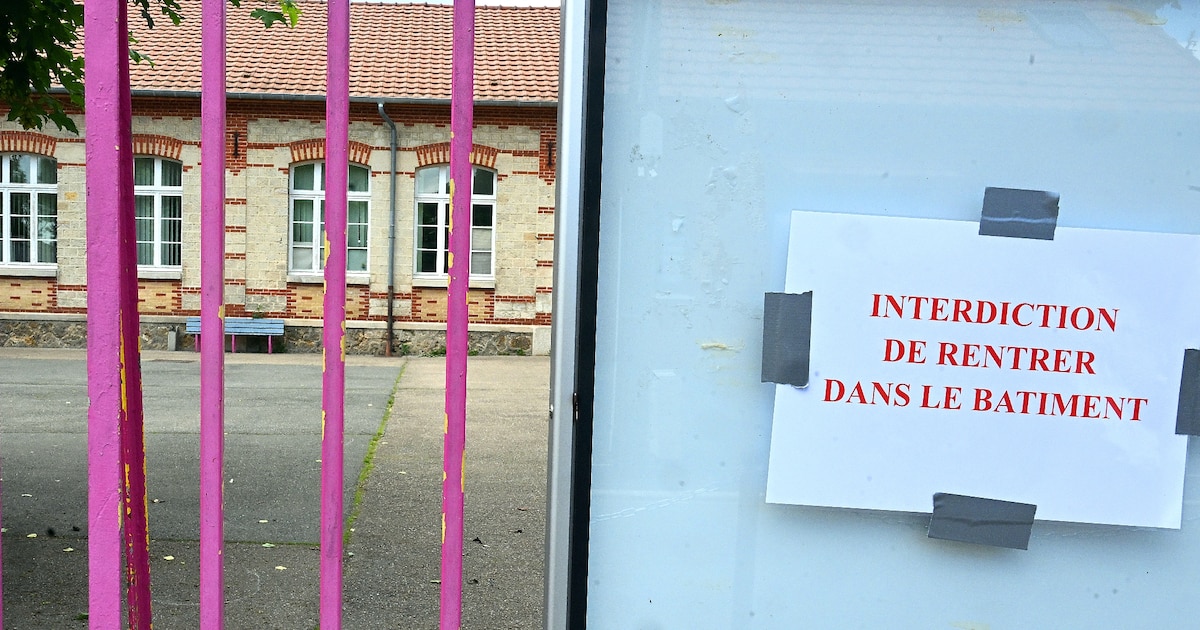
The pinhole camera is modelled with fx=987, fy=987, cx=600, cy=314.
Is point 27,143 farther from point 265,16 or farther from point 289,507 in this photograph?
A: point 265,16

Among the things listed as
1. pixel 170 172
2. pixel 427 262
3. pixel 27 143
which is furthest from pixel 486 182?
pixel 27 143

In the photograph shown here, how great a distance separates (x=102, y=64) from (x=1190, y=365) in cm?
206

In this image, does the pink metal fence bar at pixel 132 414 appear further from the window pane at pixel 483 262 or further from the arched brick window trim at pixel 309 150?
the arched brick window trim at pixel 309 150

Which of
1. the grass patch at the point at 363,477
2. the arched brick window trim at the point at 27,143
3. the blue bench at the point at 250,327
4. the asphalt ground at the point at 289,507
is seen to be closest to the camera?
the asphalt ground at the point at 289,507

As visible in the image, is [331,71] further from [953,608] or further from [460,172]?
[953,608]

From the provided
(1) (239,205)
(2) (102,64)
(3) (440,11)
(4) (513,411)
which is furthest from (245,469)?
(3) (440,11)

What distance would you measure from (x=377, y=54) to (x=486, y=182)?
328 cm

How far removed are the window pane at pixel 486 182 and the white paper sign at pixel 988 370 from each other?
52.3ft

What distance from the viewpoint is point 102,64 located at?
175 centimetres

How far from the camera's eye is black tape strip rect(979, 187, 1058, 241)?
1.81 m

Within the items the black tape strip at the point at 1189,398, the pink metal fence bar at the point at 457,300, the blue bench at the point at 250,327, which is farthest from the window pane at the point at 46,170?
the black tape strip at the point at 1189,398

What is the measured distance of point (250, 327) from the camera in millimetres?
16938

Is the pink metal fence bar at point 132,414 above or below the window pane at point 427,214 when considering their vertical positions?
below

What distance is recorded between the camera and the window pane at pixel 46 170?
57.0 feet
